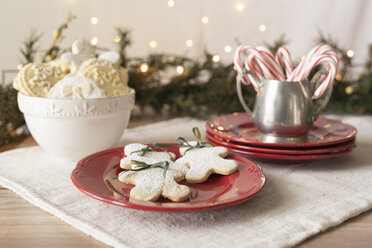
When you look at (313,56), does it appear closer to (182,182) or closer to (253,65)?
(253,65)

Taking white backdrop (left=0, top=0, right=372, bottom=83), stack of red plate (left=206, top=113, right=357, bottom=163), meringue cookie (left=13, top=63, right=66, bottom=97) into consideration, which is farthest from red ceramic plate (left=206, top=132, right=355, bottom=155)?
white backdrop (left=0, top=0, right=372, bottom=83)

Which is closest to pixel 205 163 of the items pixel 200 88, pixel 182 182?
pixel 182 182

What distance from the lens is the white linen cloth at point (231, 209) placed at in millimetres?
623

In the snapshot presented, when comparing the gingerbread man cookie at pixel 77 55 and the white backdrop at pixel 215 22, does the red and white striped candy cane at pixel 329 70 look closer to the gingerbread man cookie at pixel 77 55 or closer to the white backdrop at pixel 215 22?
the gingerbread man cookie at pixel 77 55

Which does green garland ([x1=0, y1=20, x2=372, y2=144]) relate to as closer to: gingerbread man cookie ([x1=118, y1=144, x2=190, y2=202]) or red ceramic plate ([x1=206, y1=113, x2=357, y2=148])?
red ceramic plate ([x1=206, y1=113, x2=357, y2=148])

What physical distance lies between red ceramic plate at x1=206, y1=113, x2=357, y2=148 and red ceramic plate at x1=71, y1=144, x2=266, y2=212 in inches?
4.1

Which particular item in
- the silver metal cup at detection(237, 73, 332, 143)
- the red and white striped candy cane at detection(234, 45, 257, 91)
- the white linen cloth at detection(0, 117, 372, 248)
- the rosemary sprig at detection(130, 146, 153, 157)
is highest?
the red and white striped candy cane at detection(234, 45, 257, 91)

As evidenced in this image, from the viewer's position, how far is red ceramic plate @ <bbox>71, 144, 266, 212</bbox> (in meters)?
0.64

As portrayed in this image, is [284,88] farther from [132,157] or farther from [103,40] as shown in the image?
[103,40]

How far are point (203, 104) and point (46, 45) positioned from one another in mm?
823

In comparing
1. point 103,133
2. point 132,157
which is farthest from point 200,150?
point 103,133

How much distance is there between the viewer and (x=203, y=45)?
6.95 feet

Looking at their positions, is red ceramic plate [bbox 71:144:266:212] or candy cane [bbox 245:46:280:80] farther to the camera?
candy cane [bbox 245:46:280:80]

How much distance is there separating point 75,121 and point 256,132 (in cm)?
46
